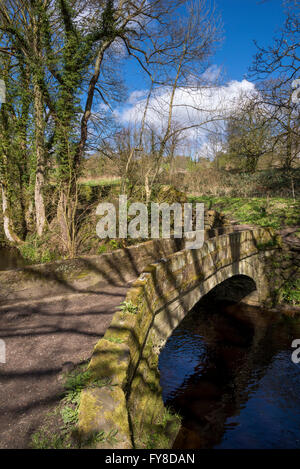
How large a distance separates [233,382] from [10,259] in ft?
29.6

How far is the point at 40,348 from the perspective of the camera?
326 centimetres

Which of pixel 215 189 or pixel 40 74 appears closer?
pixel 40 74

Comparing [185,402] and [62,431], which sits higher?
[62,431]

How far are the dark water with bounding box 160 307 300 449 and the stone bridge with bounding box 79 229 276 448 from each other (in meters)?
1.50

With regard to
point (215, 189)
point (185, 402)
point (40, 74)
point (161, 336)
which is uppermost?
point (40, 74)

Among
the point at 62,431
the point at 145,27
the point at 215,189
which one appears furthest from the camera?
the point at 215,189

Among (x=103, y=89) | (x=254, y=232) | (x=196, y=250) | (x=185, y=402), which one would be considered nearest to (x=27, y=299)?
(x=196, y=250)

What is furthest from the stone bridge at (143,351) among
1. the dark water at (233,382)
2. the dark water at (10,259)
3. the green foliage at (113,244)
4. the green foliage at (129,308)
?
the dark water at (10,259)

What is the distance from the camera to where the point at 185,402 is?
6.56 m

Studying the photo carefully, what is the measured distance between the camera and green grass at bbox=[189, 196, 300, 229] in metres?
14.2

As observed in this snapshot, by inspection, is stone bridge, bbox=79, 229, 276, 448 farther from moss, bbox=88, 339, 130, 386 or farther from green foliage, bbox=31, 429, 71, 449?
green foliage, bbox=31, 429, 71, 449

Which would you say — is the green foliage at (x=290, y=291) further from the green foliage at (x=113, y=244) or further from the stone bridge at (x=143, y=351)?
the green foliage at (x=113, y=244)

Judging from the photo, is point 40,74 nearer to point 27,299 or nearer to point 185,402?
point 27,299

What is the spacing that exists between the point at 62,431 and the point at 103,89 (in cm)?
1337
